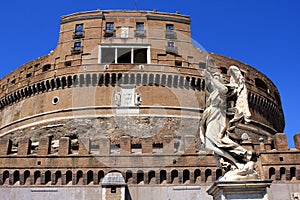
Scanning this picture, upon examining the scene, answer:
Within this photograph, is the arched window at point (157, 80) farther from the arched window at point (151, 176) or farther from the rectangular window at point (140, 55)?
the arched window at point (151, 176)

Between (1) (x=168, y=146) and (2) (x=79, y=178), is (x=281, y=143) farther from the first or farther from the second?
(2) (x=79, y=178)

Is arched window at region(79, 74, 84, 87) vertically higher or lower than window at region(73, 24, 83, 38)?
lower

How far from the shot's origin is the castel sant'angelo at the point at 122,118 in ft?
60.5

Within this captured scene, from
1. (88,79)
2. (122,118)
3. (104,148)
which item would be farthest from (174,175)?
(88,79)

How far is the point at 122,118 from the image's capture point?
85.6 feet

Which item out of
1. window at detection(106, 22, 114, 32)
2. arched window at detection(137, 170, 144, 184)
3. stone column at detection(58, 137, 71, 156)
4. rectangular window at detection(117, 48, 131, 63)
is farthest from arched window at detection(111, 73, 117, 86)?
arched window at detection(137, 170, 144, 184)

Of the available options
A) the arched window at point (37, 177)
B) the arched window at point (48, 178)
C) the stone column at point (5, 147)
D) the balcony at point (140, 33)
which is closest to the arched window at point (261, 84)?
the balcony at point (140, 33)

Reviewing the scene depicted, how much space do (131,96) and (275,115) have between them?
43.2 feet

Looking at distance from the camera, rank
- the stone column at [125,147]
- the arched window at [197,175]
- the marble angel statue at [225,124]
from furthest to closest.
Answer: the stone column at [125,147] → the arched window at [197,175] → the marble angel statue at [225,124]

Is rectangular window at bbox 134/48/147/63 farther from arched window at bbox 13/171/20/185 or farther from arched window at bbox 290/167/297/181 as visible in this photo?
arched window at bbox 290/167/297/181

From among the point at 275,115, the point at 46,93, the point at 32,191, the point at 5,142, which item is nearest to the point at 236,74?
the point at 32,191

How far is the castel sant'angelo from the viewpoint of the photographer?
1845 centimetres

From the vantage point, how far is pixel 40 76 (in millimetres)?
28750

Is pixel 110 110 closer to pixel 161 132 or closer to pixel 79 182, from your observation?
pixel 161 132
